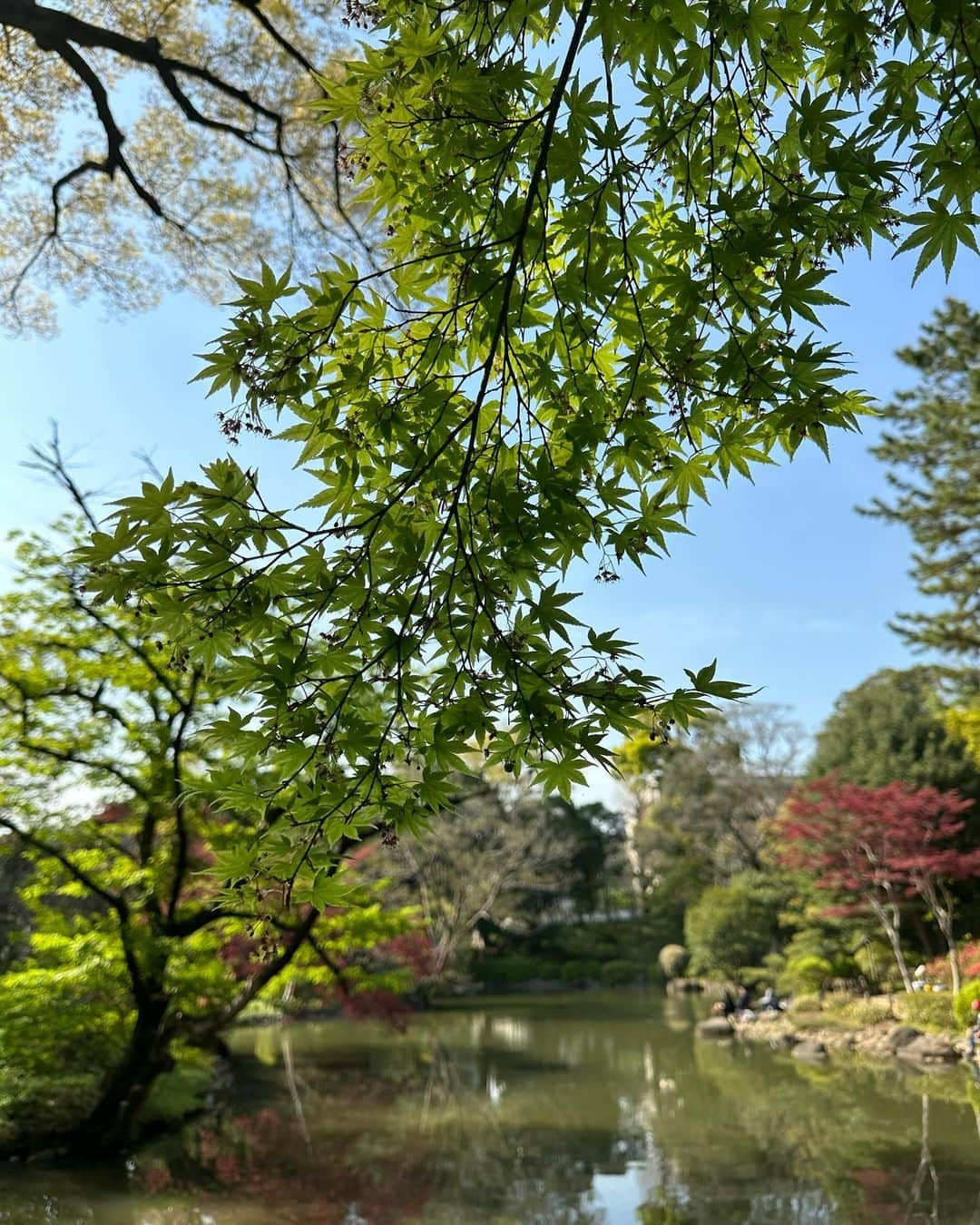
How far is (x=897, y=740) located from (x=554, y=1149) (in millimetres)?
11122

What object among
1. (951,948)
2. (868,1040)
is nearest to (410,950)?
(868,1040)

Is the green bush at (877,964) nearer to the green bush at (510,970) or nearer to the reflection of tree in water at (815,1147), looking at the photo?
the reflection of tree in water at (815,1147)

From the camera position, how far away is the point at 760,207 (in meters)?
1.61

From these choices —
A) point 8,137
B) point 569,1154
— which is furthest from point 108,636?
point 569,1154

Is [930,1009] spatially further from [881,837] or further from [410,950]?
[410,950]

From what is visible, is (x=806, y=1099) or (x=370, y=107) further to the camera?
(x=806, y=1099)

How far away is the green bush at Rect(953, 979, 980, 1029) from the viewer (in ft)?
34.0

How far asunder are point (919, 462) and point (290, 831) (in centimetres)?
1583

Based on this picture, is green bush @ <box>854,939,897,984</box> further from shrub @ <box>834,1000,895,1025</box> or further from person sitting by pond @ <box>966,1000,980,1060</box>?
person sitting by pond @ <box>966,1000,980,1060</box>

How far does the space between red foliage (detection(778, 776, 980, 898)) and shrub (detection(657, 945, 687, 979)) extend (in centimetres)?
786

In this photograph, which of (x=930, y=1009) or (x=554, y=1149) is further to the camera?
(x=930, y=1009)

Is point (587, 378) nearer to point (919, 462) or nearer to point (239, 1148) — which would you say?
point (239, 1148)

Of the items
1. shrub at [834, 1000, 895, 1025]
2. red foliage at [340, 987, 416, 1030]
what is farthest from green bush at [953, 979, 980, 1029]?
red foliage at [340, 987, 416, 1030]

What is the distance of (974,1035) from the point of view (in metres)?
9.55
